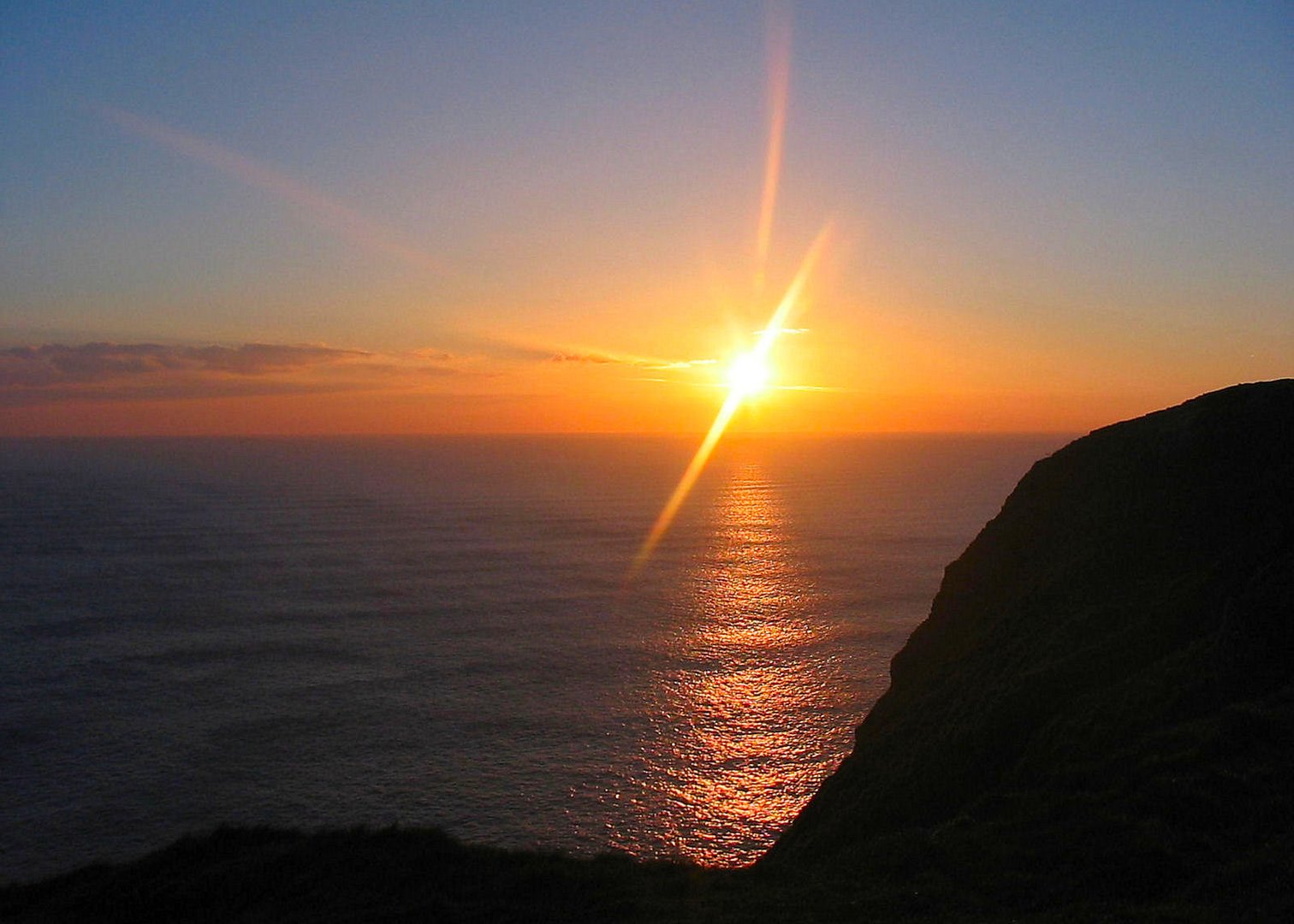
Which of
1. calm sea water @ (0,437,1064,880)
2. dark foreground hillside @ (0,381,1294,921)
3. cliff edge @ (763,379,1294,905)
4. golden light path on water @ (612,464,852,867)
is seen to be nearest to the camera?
dark foreground hillside @ (0,381,1294,921)

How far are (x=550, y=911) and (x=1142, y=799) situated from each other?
1071 centimetres

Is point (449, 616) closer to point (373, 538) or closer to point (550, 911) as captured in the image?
point (373, 538)

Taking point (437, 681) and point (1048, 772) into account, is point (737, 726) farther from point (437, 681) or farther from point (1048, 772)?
point (1048, 772)

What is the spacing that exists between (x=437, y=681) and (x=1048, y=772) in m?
37.7

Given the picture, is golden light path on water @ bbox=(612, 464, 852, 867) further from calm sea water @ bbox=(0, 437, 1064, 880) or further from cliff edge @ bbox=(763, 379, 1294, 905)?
cliff edge @ bbox=(763, 379, 1294, 905)

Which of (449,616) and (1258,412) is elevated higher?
(1258,412)

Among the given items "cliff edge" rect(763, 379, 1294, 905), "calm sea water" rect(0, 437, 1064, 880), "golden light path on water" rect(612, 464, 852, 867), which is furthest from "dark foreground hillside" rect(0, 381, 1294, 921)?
"calm sea water" rect(0, 437, 1064, 880)

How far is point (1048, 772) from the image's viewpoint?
61.3 feet

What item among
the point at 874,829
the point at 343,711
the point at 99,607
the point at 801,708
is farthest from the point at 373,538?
the point at 874,829

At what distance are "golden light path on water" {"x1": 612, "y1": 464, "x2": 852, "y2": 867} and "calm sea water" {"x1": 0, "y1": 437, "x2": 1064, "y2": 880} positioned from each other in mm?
175

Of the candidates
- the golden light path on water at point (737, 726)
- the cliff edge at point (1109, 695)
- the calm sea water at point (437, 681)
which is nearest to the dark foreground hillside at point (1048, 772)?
the cliff edge at point (1109, 695)

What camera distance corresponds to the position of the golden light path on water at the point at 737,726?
33.8 meters

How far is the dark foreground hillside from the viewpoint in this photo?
45.6ft

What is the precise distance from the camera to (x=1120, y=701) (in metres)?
19.5
